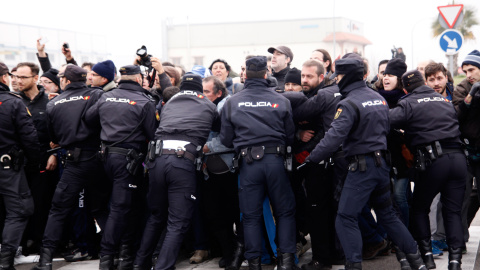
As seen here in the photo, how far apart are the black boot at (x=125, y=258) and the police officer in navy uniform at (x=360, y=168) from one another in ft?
7.69

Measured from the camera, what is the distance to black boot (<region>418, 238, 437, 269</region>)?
5945 mm

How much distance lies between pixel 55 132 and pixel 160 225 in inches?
69.3

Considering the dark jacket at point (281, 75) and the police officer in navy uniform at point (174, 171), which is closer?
the police officer in navy uniform at point (174, 171)

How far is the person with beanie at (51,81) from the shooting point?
304 inches

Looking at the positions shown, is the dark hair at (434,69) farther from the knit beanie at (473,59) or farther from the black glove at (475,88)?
the black glove at (475,88)

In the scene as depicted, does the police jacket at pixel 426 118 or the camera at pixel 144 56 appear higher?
the camera at pixel 144 56

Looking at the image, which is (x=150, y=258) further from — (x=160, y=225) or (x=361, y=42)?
(x=361, y=42)

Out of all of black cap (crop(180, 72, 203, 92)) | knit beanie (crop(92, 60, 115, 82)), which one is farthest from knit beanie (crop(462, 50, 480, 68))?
knit beanie (crop(92, 60, 115, 82))

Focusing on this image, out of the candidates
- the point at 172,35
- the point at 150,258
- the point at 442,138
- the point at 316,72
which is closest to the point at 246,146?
the point at 316,72

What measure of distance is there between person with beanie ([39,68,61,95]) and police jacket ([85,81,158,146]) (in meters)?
1.74

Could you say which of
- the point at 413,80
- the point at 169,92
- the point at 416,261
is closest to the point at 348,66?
the point at 413,80

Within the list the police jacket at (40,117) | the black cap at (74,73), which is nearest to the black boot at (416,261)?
the black cap at (74,73)

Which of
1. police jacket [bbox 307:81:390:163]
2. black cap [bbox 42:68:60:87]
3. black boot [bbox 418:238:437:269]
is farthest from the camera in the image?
black cap [bbox 42:68:60:87]

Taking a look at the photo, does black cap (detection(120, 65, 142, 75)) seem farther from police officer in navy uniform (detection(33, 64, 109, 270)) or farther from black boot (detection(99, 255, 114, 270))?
black boot (detection(99, 255, 114, 270))
